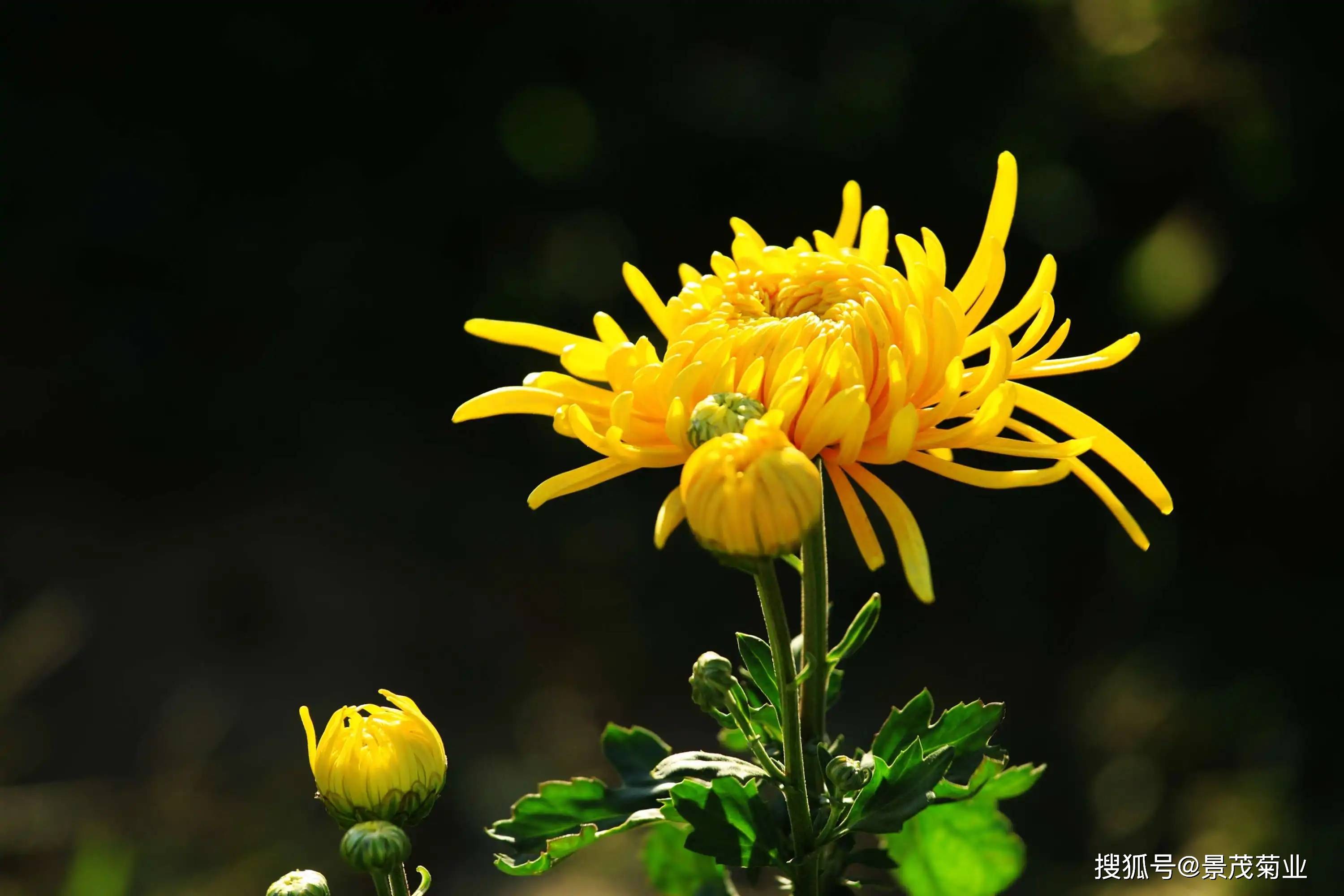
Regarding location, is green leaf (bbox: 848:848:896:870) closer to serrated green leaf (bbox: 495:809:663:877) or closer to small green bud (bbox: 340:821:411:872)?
serrated green leaf (bbox: 495:809:663:877)

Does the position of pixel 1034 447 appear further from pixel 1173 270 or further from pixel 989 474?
pixel 1173 270

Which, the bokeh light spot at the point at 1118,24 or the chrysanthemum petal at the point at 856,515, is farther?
the bokeh light spot at the point at 1118,24

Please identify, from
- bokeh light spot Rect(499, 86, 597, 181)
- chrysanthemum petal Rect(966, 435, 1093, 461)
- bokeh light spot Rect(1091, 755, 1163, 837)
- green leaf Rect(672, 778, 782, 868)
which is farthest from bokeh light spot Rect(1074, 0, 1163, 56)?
green leaf Rect(672, 778, 782, 868)

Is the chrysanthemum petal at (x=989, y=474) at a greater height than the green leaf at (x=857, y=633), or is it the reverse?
the chrysanthemum petal at (x=989, y=474)

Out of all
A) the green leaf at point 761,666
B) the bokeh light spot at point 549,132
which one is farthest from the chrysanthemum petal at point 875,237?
the bokeh light spot at point 549,132

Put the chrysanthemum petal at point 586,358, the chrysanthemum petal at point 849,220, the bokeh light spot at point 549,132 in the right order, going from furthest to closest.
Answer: the bokeh light spot at point 549,132
the chrysanthemum petal at point 849,220
the chrysanthemum petal at point 586,358

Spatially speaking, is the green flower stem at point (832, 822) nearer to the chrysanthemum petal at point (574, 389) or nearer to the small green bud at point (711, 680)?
the small green bud at point (711, 680)

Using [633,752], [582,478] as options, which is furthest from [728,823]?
[582,478]
